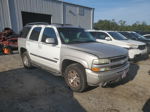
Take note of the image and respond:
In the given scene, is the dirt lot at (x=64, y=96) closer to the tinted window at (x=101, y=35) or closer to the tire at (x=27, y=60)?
the tire at (x=27, y=60)

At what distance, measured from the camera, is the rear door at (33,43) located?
5086 millimetres

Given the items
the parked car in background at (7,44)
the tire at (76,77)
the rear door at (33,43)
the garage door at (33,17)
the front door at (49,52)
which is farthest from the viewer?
the garage door at (33,17)

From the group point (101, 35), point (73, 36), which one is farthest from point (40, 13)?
point (73, 36)

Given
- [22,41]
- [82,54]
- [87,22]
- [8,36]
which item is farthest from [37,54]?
[87,22]

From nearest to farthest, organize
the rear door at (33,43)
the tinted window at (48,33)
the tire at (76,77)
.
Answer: the tire at (76,77) < the tinted window at (48,33) < the rear door at (33,43)

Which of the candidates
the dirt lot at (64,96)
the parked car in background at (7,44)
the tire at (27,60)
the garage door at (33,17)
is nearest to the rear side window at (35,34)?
the tire at (27,60)

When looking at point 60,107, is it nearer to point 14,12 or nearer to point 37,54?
point 37,54

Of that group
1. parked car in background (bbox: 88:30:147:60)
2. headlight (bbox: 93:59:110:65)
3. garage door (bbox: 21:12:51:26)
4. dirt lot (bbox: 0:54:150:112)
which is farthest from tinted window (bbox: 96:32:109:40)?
garage door (bbox: 21:12:51:26)

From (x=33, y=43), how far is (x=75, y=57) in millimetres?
2297

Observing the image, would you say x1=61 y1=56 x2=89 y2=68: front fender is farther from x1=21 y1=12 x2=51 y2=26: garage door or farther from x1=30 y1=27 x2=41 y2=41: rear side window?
x1=21 y1=12 x2=51 y2=26: garage door

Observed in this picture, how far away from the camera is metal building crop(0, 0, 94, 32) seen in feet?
42.6

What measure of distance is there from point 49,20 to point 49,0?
2.37 m

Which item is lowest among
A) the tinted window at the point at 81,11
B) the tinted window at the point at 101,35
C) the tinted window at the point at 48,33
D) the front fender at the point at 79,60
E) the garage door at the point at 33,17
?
the front fender at the point at 79,60

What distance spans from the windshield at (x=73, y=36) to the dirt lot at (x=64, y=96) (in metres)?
1.51
